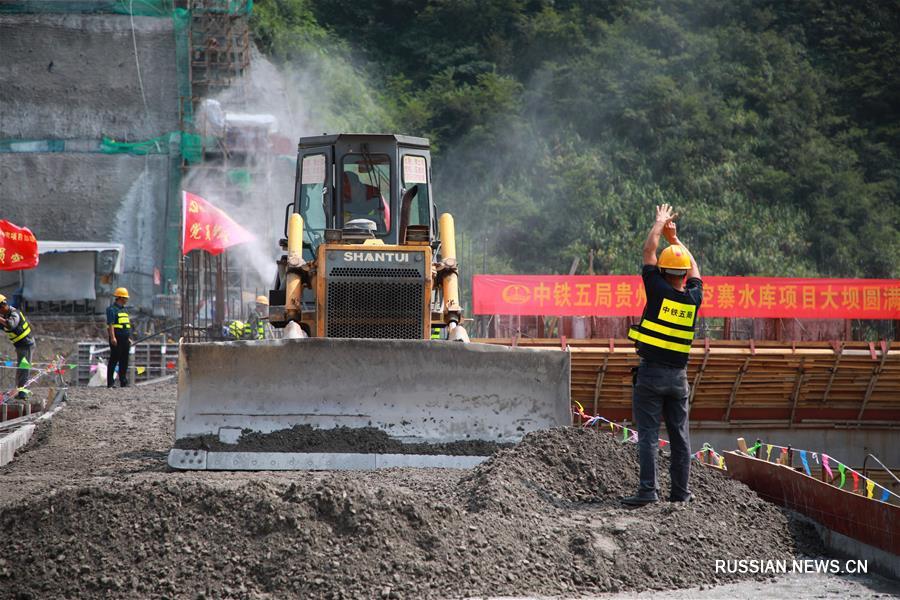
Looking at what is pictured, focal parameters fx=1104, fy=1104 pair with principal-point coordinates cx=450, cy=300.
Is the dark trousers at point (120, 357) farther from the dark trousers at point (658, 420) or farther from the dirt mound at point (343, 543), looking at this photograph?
the dark trousers at point (658, 420)

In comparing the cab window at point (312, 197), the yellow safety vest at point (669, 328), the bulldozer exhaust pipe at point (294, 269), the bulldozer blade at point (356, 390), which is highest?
the cab window at point (312, 197)

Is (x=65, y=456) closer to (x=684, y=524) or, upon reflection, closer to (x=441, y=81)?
(x=684, y=524)

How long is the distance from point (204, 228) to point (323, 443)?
42.4 ft

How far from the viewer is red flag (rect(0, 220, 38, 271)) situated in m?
15.8

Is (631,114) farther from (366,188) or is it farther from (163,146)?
(366,188)

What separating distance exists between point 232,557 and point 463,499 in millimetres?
1736

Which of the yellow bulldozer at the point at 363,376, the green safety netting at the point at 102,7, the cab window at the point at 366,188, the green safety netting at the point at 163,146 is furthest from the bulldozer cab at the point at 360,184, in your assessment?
the green safety netting at the point at 102,7

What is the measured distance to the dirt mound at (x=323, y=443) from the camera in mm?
8344

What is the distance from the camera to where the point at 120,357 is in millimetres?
18062

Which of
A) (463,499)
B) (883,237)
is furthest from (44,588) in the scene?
(883,237)

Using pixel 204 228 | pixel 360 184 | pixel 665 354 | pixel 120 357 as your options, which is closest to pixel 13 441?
pixel 360 184

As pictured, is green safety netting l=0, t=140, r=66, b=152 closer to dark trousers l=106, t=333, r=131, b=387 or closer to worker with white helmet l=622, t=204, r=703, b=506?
dark trousers l=106, t=333, r=131, b=387

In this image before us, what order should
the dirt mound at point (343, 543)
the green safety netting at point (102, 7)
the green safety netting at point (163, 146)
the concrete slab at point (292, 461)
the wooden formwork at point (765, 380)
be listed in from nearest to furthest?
the dirt mound at point (343, 543) < the concrete slab at point (292, 461) < the wooden formwork at point (765, 380) < the green safety netting at point (163, 146) < the green safety netting at point (102, 7)

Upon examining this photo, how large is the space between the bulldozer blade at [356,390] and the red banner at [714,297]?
9.44 meters
